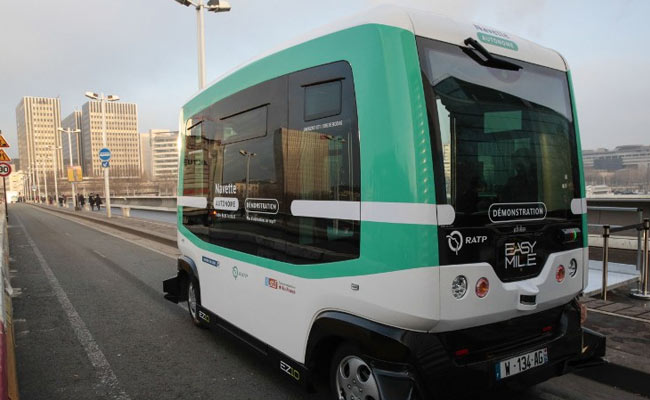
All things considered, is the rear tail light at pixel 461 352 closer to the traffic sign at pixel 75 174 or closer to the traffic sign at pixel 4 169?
the traffic sign at pixel 4 169

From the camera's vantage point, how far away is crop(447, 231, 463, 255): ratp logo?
2449 mm

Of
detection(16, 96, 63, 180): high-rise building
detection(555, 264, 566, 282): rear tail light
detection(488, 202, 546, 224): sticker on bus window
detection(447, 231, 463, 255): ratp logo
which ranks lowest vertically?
detection(555, 264, 566, 282): rear tail light

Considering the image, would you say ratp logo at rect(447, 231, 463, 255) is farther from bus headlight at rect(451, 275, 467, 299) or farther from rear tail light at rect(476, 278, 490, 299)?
rear tail light at rect(476, 278, 490, 299)

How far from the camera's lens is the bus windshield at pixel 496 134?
100 inches

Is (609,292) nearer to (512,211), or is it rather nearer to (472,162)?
(512,211)

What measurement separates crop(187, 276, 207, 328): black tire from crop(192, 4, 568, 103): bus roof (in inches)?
126

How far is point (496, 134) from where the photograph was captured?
9.45 ft

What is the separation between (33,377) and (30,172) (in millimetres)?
116323

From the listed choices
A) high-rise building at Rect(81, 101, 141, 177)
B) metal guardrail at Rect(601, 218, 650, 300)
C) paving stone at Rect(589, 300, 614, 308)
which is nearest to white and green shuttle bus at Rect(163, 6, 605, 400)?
paving stone at Rect(589, 300, 614, 308)

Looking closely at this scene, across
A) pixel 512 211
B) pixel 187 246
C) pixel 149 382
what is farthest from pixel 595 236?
pixel 149 382

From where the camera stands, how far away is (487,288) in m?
2.62

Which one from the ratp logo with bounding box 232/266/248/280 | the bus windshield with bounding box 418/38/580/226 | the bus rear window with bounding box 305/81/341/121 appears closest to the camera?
the bus windshield with bounding box 418/38/580/226

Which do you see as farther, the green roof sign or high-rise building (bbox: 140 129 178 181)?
high-rise building (bbox: 140 129 178 181)

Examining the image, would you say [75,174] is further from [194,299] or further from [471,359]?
[471,359]
